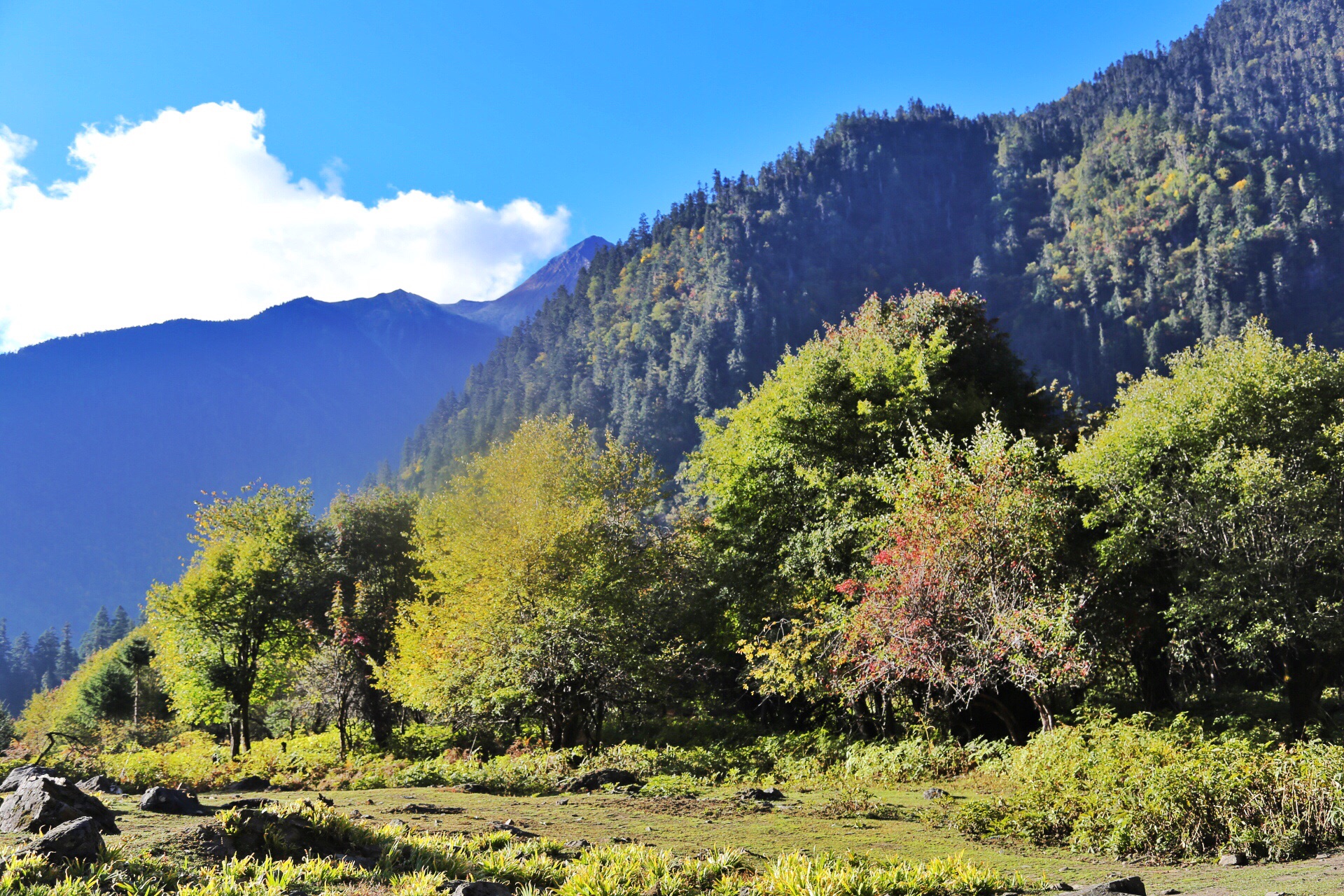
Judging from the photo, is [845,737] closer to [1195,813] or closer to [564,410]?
[1195,813]

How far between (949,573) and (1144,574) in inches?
238

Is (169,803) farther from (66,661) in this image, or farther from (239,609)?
(66,661)

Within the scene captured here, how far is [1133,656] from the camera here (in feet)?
57.4

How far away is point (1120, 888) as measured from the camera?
567cm

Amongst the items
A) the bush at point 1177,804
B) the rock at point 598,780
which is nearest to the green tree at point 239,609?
the rock at point 598,780

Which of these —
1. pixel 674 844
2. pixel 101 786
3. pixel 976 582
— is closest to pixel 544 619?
pixel 101 786

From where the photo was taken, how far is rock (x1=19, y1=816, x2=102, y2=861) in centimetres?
593

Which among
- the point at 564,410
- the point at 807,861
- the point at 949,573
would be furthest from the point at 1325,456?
the point at 564,410

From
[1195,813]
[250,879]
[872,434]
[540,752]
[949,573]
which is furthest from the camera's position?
[872,434]

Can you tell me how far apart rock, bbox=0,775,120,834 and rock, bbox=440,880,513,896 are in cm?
352

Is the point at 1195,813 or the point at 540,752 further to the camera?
the point at 540,752

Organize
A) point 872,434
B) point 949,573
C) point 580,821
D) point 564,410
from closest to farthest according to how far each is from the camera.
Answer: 1. point 580,821
2. point 949,573
3. point 872,434
4. point 564,410

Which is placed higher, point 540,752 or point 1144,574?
point 1144,574

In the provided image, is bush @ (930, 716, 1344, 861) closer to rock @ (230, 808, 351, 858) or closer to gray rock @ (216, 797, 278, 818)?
rock @ (230, 808, 351, 858)
